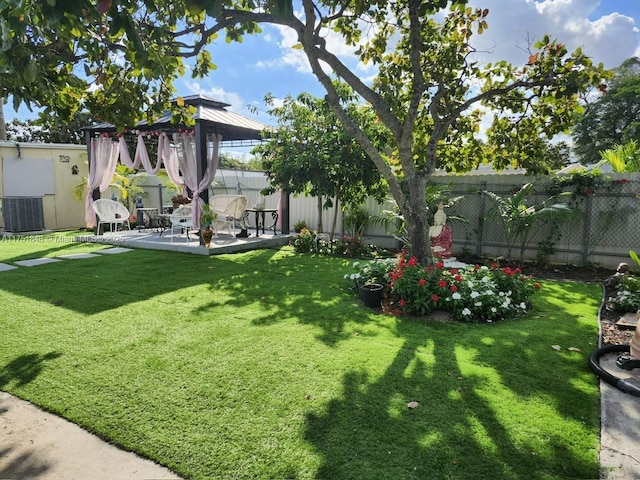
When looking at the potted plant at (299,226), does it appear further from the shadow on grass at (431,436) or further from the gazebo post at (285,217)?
the shadow on grass at (431,436)

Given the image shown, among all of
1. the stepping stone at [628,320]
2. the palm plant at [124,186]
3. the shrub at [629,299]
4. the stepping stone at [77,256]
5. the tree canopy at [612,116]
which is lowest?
the stepping stone at [628,320]

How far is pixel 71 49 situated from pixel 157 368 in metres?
3.05

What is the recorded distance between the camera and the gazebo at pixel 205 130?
8.70 meters

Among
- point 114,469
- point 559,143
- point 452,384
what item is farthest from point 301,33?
point 559,143

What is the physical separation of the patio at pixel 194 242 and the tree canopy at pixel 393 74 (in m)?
4.03

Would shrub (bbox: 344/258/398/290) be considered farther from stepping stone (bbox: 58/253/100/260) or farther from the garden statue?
stepping stone (bbox: 58/253/100/260)

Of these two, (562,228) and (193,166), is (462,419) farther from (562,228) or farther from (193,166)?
(193,166)

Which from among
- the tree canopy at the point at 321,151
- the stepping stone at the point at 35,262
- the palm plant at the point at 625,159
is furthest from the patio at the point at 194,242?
the palm plant at the point at 625,159

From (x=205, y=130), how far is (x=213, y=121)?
27cm

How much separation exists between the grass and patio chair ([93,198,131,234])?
18.6 ft

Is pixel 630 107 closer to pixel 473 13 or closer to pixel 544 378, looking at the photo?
pixel 473 13

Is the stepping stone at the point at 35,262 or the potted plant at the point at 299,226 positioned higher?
the potted plant at the point at 299,226

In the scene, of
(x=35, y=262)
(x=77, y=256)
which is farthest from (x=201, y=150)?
(x=35, y=262)

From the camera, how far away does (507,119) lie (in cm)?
645
